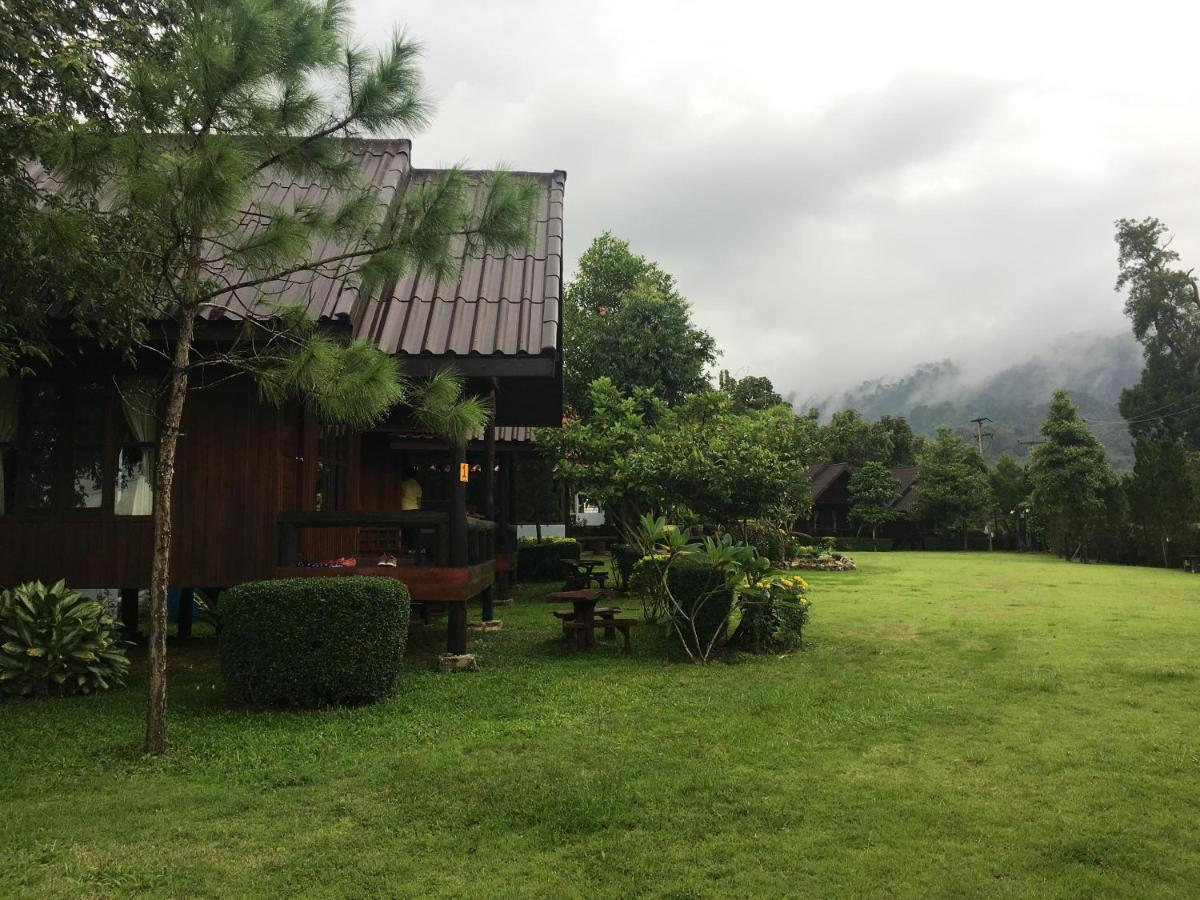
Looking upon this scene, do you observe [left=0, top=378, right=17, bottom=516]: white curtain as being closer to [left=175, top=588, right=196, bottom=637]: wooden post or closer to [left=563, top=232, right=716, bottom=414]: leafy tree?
[left=175, top=588, right=196, bottom=637]: wooden post

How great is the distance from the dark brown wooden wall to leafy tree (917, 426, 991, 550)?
38510mm

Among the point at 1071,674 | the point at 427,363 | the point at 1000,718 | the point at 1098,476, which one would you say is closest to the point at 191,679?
the point at 427,363

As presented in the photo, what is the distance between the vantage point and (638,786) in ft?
14.9

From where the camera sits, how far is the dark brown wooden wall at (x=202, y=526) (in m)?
7.76

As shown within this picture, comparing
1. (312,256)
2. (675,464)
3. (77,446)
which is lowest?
(77,446)

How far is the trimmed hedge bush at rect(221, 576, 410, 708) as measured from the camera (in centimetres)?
608

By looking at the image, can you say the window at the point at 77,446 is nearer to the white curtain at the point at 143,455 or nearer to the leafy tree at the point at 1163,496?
the white curtain at the point at 143,455

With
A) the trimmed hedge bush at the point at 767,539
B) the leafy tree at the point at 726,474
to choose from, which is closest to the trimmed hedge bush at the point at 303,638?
the leafy tree at the point at 726,474

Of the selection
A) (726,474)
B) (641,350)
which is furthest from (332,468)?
(641,350)

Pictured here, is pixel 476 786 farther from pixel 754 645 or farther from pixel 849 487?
pixel 849 487

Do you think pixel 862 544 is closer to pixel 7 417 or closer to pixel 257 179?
pixel 7 417

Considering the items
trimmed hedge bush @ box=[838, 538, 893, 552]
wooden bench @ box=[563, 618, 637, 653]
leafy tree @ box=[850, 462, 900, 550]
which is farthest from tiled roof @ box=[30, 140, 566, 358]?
leafy tree @ box=[850, 462, 900, 550]

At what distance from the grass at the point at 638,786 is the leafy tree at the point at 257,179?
3.49 feet

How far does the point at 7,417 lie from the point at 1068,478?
115 ft
